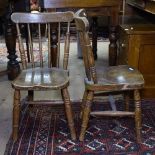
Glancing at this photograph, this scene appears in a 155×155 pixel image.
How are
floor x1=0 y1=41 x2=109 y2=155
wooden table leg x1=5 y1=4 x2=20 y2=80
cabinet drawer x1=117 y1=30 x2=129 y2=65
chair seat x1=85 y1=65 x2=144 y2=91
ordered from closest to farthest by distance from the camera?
chair seat x1=85 y1=65 x2=144 y2=91 → floor x1=0 y1=41 x2=109 y2=155 → cabinet drawer x1=117 y1=30 x2=129 y2=65 → wooden table leg x1=5 y1=4 x2=20 y2=80

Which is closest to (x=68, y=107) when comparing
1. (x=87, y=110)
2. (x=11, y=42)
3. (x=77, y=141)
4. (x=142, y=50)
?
(x=87, y=110)

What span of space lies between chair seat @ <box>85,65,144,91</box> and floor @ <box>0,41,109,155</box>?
724mm

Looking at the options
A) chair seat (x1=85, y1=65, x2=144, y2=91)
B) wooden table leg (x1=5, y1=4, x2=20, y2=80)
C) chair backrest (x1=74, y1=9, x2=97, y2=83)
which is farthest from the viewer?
wooden table leg (x1=5, y1=4, x2=20, y2=80)

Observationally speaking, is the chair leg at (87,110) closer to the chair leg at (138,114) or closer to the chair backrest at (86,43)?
the chair backrest at (86,43)

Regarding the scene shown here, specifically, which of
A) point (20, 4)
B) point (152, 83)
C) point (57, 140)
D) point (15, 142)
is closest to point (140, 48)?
point (152, 83)

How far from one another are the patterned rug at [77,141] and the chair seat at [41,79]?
15.8 inches

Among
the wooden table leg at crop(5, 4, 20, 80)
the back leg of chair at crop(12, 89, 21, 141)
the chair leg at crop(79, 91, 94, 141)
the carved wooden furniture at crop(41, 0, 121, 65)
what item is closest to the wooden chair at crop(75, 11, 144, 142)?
the chair leg at crop(79, 91, 94, 141)

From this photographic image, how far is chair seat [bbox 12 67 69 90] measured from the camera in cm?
180

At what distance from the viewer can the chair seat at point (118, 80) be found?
1789 millimetres

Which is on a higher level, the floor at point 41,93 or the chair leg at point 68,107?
the chair leg at point 68,107

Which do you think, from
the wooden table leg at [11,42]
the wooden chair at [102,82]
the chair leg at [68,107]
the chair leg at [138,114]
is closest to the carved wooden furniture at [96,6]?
the wooden table leg at [11,42]

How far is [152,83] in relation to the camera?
2.53 m

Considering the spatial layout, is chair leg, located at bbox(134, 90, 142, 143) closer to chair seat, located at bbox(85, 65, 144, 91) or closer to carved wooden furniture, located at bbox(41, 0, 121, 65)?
chair seat, located at bbox(85, 65, 144, 91)

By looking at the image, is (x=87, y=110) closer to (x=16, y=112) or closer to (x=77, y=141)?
(x=77, y=141)
